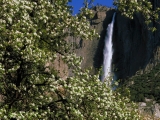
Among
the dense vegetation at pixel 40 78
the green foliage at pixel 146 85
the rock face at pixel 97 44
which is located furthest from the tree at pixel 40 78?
the rock face at pixel 97 44

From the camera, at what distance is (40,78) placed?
9773 millimetres

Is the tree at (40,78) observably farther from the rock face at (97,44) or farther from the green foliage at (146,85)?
the rock face at (97,44)

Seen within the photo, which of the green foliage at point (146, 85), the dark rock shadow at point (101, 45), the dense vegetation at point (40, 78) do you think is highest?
the dark rock shadow at point (101, 45)

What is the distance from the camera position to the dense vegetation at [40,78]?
8227 millimetres

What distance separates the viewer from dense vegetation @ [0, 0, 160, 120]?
27.0 feet

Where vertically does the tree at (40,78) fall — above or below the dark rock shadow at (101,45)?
below

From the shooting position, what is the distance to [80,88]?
27.2ft

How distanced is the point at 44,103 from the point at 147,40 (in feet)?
275

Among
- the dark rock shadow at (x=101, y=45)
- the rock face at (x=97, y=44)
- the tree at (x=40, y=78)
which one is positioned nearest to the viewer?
the tree at (x=40, y=78)

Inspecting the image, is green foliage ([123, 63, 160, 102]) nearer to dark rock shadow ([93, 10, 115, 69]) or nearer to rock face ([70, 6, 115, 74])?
dark rock shadow ([93, 10, 115, 69])

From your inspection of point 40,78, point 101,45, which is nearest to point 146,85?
point 101,45

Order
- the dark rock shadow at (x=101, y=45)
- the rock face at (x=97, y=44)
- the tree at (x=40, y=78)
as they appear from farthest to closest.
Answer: the rock face at (x=97, y=44)
the dark rock shadow at (x=101, y=45)
the tree at (x=40, y=78)

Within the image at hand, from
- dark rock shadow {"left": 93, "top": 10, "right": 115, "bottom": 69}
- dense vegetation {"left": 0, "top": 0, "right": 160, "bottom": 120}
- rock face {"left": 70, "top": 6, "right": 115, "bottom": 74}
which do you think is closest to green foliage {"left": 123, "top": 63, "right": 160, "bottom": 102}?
dark rock shadow {"left": 93, "top": 10, "right": 115, "bottom": 69}

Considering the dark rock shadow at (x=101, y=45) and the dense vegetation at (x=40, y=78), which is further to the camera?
the dark rock shadow at (x=101, y=45)
